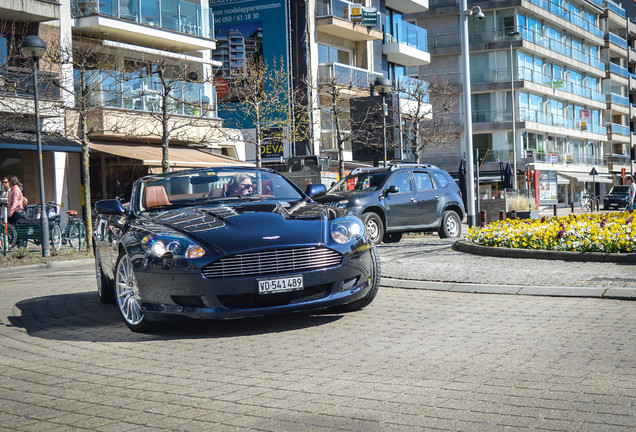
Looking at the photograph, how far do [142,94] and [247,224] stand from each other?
23.6 m

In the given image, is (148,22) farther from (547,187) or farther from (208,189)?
(547,187)

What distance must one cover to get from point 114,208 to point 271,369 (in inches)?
131

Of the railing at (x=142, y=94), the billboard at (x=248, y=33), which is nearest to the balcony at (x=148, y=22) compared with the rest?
the railing at (x=142, y=94)

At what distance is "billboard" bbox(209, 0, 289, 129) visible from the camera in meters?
41.8

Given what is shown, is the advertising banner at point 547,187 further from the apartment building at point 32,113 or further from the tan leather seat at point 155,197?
the tan leather seat at point 155,197

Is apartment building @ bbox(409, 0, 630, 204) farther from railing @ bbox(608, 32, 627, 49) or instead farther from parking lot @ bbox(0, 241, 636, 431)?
parking lot @ bbox(0, 241, 636, 431)

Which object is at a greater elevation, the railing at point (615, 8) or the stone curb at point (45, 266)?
the railing at point (615, 8)

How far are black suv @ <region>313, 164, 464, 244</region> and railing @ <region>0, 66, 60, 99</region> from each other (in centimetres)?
1185

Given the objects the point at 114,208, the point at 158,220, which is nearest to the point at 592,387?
the point at 158,220

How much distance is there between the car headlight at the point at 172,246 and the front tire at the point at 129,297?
0.36 metres

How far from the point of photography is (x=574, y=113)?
7531 centimetres

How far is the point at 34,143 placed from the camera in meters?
25.2

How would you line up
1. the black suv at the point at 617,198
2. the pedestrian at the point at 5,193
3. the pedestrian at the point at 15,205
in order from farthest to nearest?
the black suv at the point at 617,198 → the pedestrian at the point at 5,193 → the pedestrian at the point at 15,205

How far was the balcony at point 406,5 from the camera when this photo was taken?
49281 mm
